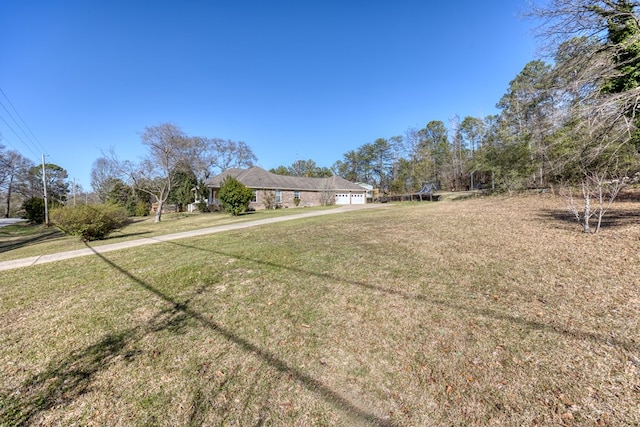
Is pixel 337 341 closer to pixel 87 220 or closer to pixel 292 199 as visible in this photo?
pixel 87 220

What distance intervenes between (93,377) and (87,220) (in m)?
9.98

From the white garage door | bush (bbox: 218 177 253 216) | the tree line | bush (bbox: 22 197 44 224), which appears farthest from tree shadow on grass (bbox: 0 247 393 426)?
bush (bbox: 22 197 44 224)

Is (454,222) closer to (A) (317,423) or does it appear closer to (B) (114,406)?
(A) (317,423)

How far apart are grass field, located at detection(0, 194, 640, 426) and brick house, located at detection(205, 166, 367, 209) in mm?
21212

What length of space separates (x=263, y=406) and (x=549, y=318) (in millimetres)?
3452

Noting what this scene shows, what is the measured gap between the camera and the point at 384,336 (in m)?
3.02

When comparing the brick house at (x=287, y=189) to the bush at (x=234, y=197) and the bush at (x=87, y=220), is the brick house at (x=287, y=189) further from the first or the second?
the bush at (x=87, y=220)

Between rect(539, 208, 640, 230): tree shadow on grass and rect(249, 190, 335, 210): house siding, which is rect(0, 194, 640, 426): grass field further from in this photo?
rect(249, 190, 335, 210): house siding

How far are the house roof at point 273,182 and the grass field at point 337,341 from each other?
2161 cm

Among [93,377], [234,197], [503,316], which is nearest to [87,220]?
[234,197]

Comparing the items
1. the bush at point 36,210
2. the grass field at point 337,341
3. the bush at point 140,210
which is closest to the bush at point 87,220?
the grass field at point 337,341

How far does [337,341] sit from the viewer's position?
117 inches

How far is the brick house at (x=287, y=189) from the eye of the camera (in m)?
26.5

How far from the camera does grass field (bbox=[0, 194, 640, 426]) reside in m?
2.12
